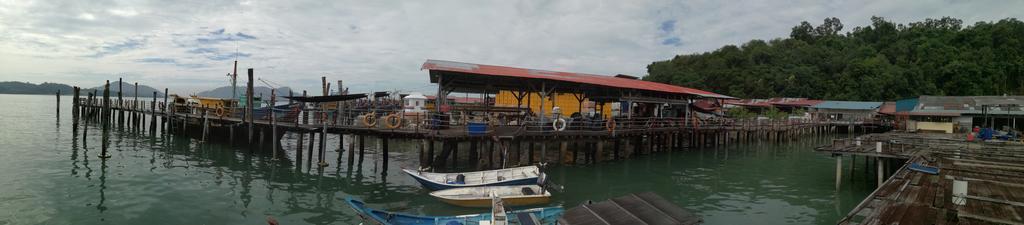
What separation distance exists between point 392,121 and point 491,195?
783 centimetres

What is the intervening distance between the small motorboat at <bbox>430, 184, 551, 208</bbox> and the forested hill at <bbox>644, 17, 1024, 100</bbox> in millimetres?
80973

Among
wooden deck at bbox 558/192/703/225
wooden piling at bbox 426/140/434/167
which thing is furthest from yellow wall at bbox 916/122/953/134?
wooden deck at bbox 558/192/703/225

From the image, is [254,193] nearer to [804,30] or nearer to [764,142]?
[764,142]

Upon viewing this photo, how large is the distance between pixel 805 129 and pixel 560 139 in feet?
142

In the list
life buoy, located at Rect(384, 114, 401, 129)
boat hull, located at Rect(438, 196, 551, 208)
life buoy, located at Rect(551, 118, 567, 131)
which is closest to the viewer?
boat hull, located at Rect(438, 196, 551, 208)

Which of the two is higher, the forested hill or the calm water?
the forested hill

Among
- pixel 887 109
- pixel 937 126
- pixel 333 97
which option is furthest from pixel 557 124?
pixel 887 109

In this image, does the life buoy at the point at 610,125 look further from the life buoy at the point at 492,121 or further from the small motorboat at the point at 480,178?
the small motorboat at the point at 480,178

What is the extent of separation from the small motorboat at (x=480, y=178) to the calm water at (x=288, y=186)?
66 cm

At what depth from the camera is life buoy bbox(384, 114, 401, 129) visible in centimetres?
2173

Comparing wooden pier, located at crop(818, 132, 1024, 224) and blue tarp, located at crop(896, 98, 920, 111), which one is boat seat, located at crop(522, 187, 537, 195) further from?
blue tarp, located at crop(896, 98, 920, 111)

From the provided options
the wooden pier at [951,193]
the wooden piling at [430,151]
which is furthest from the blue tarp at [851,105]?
the wooden piling at [430,151]

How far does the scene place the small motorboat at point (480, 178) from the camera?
670 inches

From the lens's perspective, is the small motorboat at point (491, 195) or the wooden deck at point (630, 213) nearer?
the wooden deck at point (630, 213)
